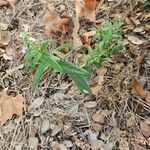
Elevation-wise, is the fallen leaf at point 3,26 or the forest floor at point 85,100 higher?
the fallen leaf at point 3,26

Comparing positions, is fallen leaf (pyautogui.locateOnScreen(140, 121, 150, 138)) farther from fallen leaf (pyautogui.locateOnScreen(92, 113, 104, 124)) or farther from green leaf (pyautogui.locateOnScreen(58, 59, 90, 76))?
green leaf (pyautogui.locateOnScreen(58, 59, 90, 76))

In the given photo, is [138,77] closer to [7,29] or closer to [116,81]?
[116,81]

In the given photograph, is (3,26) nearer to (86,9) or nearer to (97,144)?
(86,9)

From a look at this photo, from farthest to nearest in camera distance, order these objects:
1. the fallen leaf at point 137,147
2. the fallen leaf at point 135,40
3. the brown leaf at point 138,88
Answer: the fallen leaf at point 135,40 → the brown leaf at point 138,88 → the fallen leaf at point 137,147

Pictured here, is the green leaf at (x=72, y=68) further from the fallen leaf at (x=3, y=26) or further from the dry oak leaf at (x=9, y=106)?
→ the fallen leaf at (x=3, y=26)

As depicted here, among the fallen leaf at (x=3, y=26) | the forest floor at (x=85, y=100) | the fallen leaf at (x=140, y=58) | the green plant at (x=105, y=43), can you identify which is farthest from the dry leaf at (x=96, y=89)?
the fallen leaf at (x=3, y=26)

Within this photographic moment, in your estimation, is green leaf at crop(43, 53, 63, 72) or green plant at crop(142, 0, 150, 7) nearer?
green leaf at crop(43, 53, 63, 72)

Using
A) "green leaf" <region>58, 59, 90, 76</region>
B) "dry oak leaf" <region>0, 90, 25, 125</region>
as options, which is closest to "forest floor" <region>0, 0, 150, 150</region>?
"dry oak leaf" <region>0, 90, 25, 125</region>

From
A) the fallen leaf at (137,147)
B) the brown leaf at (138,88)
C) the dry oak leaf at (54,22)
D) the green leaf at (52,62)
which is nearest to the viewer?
the green leaf at (52,62)

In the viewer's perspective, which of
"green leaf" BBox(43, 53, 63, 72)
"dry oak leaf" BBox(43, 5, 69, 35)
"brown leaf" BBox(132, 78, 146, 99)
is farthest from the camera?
"dry oak leaf" BBox(43, 5, 69, 35)
